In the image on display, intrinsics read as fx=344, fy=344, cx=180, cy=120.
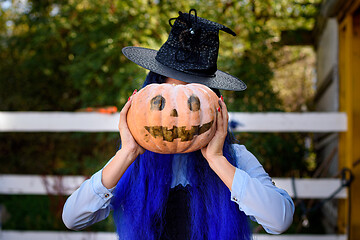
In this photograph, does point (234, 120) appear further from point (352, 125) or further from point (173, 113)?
point (173, 113)

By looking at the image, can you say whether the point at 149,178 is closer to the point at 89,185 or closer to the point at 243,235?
the point at 89,185

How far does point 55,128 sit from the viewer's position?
3164 mm

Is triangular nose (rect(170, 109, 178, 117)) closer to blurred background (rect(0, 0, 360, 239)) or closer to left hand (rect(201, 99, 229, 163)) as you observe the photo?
left hand (rect(201, 99, 229, 163))

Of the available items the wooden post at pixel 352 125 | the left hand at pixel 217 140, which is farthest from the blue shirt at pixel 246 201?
the wooden post at pixel 352 125

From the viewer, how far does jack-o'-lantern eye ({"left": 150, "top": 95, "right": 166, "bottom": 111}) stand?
1.15m

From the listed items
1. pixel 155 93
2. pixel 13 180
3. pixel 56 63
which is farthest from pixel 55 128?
pixel 56 63

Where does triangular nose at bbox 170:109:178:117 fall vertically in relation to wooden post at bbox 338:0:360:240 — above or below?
above

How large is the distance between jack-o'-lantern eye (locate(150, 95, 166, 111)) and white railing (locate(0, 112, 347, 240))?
1858 mm

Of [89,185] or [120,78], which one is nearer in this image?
[89,185]

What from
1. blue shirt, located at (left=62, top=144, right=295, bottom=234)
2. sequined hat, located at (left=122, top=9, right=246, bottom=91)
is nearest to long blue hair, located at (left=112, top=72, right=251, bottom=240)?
blue shirt, located at (left=62, top=144, right=295, bottom=234)

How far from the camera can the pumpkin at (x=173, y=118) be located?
1.15m

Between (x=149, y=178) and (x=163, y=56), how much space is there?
51 centimetres

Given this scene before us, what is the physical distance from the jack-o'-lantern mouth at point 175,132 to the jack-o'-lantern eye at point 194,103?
61mm

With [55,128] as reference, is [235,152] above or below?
above
